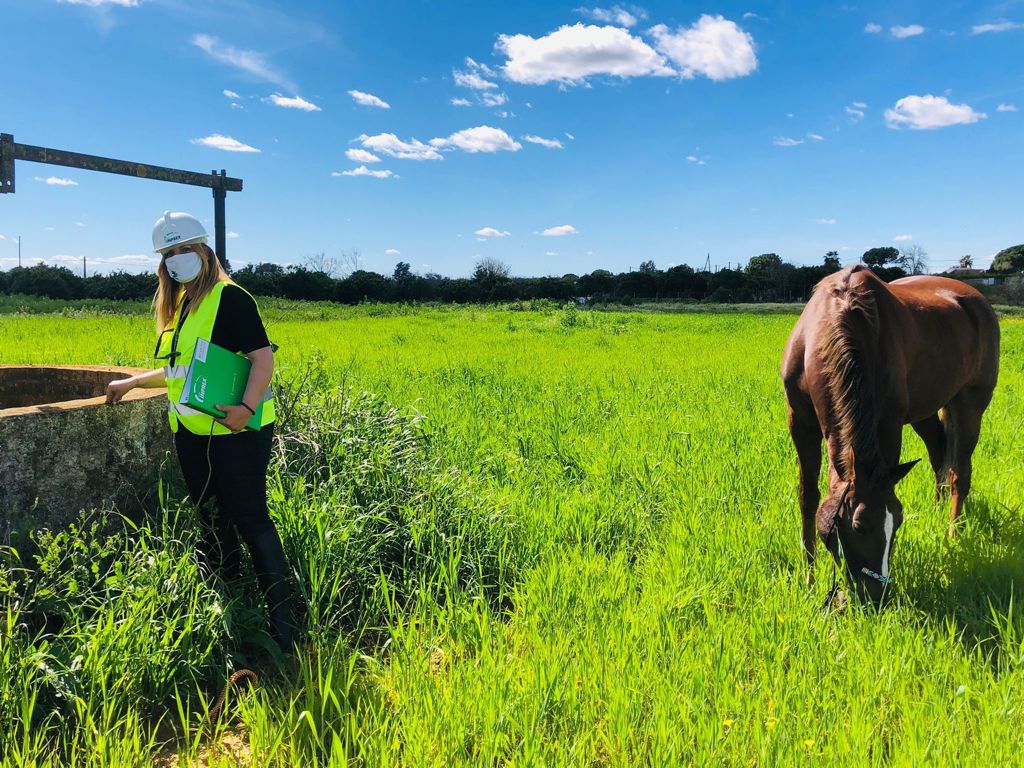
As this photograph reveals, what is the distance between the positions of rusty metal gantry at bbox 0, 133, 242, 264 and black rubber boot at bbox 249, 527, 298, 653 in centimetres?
457

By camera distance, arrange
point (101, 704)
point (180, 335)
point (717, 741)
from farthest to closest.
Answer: point (180, 335), point (101, 704), point (717, 741)

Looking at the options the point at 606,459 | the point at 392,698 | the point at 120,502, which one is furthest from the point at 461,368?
the point at 392,698

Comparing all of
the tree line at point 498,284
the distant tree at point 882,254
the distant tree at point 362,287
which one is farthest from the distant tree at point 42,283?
the distant tree at point 882,254

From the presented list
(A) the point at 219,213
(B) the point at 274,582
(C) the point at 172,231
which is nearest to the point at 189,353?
(C) the point at 172,231

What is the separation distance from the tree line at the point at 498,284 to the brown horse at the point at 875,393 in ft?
84.5

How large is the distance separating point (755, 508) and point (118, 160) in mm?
7842

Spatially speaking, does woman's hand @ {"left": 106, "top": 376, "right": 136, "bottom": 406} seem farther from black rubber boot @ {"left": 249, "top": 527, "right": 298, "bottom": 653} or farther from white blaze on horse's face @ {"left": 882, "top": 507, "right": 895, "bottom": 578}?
white blaze on horse's face @ {"left": 882, "top": 507, "right": 895, "bottom": 578}

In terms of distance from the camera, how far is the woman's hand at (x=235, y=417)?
243cm

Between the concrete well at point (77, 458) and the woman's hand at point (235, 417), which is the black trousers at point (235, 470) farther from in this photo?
the concrete well at point (77, 458)

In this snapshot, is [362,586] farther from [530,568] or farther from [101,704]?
[101,704]

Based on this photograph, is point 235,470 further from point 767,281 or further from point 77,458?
point 767,281

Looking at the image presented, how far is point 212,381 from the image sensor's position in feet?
8.00

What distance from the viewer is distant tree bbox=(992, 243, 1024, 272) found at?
196 ft

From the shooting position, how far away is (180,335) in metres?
2.52
